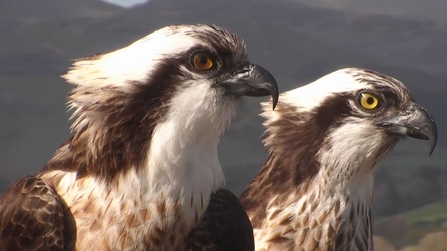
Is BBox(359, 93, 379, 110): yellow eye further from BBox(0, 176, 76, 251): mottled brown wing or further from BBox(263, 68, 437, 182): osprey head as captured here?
BBox(0, 176, 76, 251): mottled brown wing

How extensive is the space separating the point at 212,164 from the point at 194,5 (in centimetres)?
659

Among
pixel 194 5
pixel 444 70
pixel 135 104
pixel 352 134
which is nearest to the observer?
pixel 135 104

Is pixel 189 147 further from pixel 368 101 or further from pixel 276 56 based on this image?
pixel 276 56

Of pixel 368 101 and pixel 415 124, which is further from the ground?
pixel 368 101

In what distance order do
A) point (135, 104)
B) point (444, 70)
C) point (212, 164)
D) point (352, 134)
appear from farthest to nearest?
point (444, 70) < point (352, 134) < point (212, 164) < point (135, 104)

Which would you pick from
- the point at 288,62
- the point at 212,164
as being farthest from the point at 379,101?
the point at 288,62

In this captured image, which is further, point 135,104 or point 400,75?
point 400,75

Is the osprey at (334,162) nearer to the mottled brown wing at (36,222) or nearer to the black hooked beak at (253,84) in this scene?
the black hooked beak at (253,84)

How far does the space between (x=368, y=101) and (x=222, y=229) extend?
1.51 m

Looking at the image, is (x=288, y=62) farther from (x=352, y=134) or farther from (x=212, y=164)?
(x=212, y=164)

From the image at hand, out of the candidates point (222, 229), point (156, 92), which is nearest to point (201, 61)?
point (156, 92)

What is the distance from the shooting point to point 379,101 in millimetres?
5035

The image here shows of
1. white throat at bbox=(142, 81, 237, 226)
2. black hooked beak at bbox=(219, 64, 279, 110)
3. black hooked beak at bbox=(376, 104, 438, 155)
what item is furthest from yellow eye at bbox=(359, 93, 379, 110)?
white throat at bbox=(142, 81, 237, 226)

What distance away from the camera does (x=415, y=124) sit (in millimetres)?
4965
